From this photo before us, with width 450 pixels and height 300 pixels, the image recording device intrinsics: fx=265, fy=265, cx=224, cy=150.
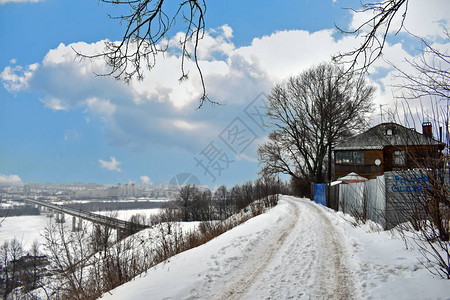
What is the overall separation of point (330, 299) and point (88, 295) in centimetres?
471

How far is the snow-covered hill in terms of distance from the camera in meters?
4.26

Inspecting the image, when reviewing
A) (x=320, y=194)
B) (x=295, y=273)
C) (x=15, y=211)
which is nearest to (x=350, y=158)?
(x=320, y=194)

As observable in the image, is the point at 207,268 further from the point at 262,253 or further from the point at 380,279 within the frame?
the point at 380,279

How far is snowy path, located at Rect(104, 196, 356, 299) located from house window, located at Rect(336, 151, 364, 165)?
27588 mm

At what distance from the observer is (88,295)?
546 cm

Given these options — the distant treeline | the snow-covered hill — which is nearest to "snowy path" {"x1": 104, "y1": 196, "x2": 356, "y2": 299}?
the snow-covered hill

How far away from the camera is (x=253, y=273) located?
5.42 metres

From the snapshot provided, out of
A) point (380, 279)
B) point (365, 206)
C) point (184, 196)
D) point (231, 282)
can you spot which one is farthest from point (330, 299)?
point (184, 196)

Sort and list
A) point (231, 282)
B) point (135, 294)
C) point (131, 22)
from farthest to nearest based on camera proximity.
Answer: point (231, 282) < point (135, 294) < point (131, 22)

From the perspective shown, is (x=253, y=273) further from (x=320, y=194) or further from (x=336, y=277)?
(x=320, y=194)

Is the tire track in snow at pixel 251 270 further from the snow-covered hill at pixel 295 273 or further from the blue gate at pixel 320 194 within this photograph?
the blue gate at pixel 320 194

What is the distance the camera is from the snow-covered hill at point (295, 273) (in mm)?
4258

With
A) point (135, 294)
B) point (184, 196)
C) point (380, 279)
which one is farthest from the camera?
point (184, 196)

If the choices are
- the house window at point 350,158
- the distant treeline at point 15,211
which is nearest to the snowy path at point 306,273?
the distant treeline at point 15,211
